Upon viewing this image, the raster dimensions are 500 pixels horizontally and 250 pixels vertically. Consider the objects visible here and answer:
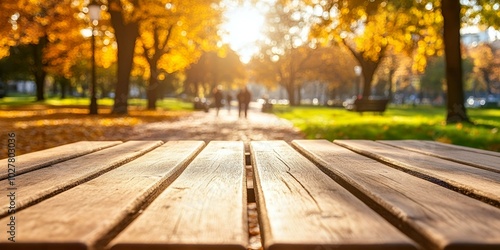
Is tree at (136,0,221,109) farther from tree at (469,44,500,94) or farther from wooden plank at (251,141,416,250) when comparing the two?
tree at (469,44,500,94)

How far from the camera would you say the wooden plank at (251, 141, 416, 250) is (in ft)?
3.43

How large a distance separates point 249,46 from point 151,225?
171ft

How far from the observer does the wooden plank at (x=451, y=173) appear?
1.65m

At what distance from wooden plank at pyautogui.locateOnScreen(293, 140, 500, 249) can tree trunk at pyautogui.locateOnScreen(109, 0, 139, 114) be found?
2078 cm

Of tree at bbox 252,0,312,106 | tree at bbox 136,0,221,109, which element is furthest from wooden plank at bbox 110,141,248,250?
tree at bbox 252,0,312,106

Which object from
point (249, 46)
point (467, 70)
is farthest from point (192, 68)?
point (467, 70)

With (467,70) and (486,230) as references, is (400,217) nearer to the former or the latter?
(486,230)

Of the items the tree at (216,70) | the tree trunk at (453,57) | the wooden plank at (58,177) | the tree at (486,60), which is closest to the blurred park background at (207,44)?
the tree trunk at (453,57)

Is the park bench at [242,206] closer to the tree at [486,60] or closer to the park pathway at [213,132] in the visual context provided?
the park pathway at [213,132]

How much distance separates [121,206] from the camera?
1.35 meters

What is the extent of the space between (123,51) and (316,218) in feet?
71.2

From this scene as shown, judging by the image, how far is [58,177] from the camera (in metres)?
1.90

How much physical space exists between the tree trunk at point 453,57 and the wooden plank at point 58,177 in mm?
12746

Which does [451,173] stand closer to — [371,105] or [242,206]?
[242,206]
